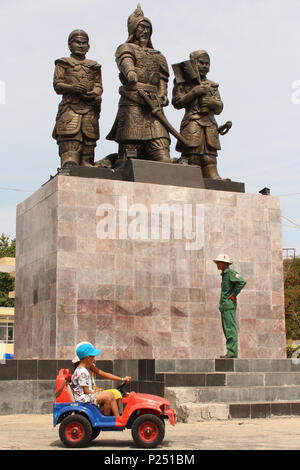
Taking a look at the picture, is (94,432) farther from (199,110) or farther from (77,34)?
(77,34)

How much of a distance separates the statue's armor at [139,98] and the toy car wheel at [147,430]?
10.9m

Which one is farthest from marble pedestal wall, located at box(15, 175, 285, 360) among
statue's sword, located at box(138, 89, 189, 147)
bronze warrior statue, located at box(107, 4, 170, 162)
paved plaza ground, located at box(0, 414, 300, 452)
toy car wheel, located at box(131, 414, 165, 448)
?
toy car wheel, located at box(131, 414, 165, 448)

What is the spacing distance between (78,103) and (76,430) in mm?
11543

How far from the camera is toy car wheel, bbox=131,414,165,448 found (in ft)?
27.7

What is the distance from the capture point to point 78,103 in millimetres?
18344

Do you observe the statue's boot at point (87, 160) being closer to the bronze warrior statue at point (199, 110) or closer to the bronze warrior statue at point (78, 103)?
the bronze warrior statue at point (78, 103)

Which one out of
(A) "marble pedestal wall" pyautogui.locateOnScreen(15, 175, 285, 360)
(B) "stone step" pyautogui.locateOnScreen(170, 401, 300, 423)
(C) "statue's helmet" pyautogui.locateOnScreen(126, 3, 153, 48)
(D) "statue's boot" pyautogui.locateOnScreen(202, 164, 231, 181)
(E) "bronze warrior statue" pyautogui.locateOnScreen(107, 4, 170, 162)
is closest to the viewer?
(B) "stone step" pyautogui.locateOnScreen(170, 401, 300, 423)

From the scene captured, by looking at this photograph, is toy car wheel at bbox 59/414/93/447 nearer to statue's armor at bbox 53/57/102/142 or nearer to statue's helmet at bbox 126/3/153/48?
statue's armor at bbox 53/57/102/142

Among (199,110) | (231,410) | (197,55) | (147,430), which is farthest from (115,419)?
(197,55)

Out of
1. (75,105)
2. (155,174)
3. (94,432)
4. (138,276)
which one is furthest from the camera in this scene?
(75,105)

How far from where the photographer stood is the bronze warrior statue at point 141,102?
18.3 metres

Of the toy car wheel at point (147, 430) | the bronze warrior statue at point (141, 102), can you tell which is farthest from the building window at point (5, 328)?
the toy car wheel at point (147, 430)

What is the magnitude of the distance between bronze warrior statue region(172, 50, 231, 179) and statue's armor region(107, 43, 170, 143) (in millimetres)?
930

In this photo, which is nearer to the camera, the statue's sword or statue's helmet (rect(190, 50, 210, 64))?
the statue's sword
